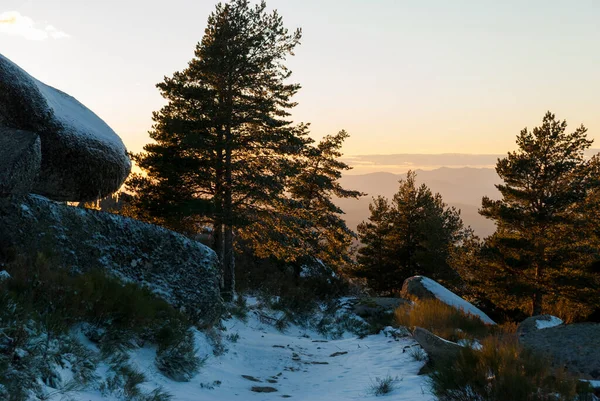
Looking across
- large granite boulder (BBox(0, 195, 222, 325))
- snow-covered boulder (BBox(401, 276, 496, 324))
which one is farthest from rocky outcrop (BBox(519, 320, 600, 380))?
Result: snow-covered boulder (BBox(401, 276, 496, 324))

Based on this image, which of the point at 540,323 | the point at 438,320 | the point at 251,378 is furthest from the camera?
the point at 540,323

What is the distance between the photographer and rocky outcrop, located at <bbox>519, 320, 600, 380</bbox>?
6.88m

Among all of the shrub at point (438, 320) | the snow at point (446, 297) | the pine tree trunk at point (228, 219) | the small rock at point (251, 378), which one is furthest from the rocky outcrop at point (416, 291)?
the small rock at point (251, 378)

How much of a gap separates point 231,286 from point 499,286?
49.3 feet

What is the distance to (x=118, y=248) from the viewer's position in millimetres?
7273

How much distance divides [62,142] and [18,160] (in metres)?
1.10

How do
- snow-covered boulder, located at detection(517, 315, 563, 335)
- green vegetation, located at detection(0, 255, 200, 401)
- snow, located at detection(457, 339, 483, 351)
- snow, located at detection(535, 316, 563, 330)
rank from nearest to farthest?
green vegetation, located at detection(0, 255, 200, 401)
snow, located at detection(457, 339, 483, 351)
snow-covered boulder, located at detection(517, 315, 563, 335)
snow, located at detection(535, 316, 563, 330)

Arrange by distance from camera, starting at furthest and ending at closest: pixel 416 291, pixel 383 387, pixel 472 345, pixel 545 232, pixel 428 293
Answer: pixel 545 232 → pixel 416 291 → pixel 428 293 → pixel 472 345 → pixel 383 387

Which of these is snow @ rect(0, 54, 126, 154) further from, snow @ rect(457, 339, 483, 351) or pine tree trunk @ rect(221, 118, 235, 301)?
snow @ rect(457, 339, 483, 351)

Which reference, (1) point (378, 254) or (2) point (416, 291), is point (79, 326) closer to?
(2) point (416, 291)

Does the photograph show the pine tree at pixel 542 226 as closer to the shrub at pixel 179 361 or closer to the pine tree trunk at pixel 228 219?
the pine tree trunk at pixel 228 219

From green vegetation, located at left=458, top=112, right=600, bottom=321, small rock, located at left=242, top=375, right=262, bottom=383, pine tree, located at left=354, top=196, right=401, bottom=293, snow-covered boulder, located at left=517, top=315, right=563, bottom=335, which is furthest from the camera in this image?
pine tree, located at left=354, top=196, right=401, bottom=293

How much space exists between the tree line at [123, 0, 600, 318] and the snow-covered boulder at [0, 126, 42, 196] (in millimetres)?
6859

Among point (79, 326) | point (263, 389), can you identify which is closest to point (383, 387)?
point (263, 389)
